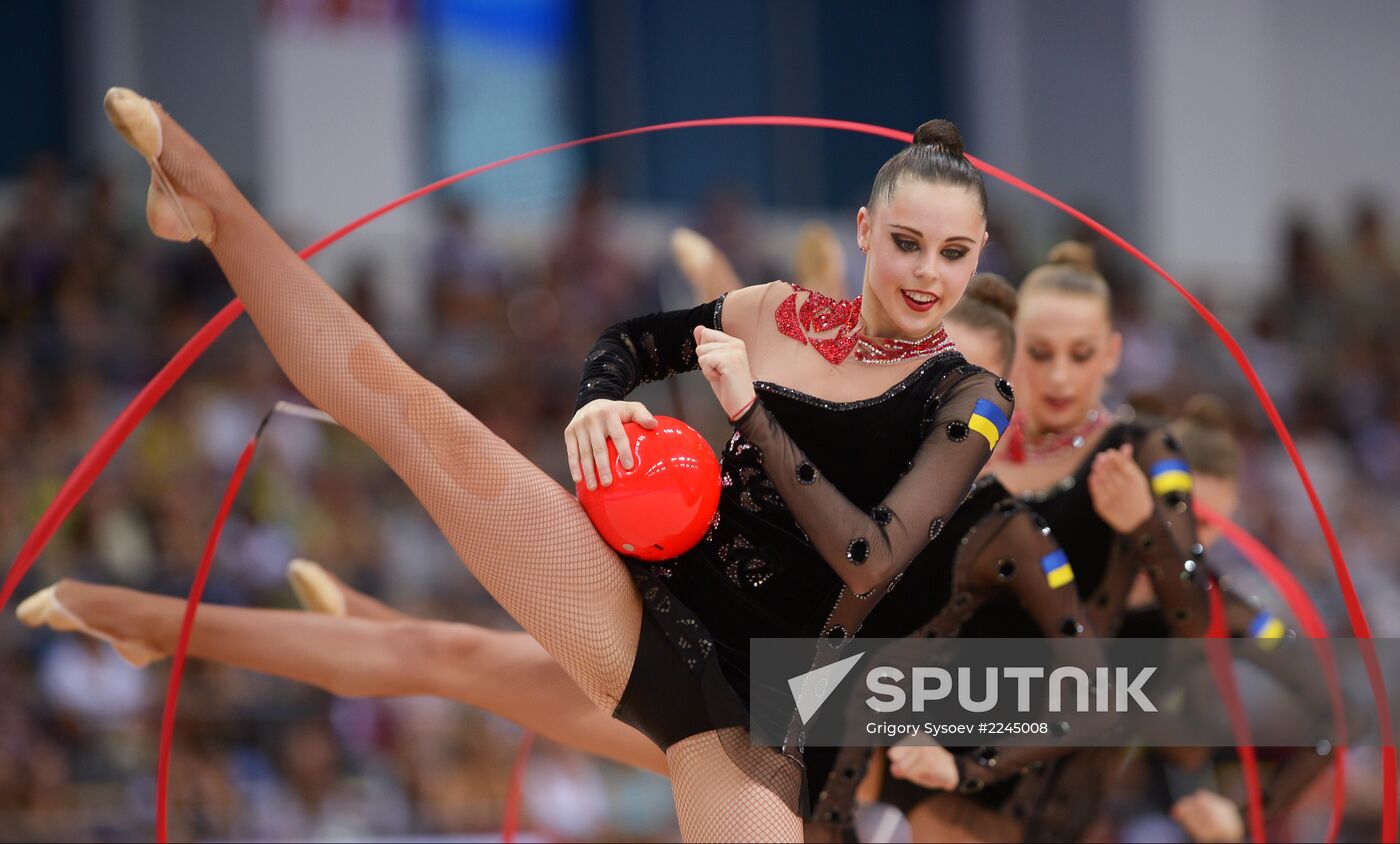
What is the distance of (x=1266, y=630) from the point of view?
11.7 feet

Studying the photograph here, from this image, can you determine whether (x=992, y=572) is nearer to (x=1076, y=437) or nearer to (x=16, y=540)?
(x=1076, y=437)

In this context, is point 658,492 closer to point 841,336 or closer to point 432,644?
point 841,336

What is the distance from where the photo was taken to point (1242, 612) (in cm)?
358

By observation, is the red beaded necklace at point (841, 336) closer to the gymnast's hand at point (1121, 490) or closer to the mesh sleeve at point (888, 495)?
the mesh sleeve at point (888, 495)

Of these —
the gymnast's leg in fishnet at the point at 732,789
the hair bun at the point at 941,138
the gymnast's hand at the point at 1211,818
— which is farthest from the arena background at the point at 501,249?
the hair bun at the point at 941,138

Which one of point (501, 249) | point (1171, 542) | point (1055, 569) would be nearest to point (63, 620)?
point (1055, 569)

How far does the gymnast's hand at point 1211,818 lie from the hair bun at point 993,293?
136 centimetres

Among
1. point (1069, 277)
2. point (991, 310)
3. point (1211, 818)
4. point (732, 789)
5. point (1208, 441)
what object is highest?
point (1069, 277)

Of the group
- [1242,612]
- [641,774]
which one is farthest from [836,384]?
[641,774]

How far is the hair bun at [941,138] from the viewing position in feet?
7.41

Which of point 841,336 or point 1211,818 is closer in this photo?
point 841,336

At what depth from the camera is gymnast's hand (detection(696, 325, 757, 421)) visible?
2053 mm

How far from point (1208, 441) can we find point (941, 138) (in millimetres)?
1817

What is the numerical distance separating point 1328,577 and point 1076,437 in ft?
15.1
